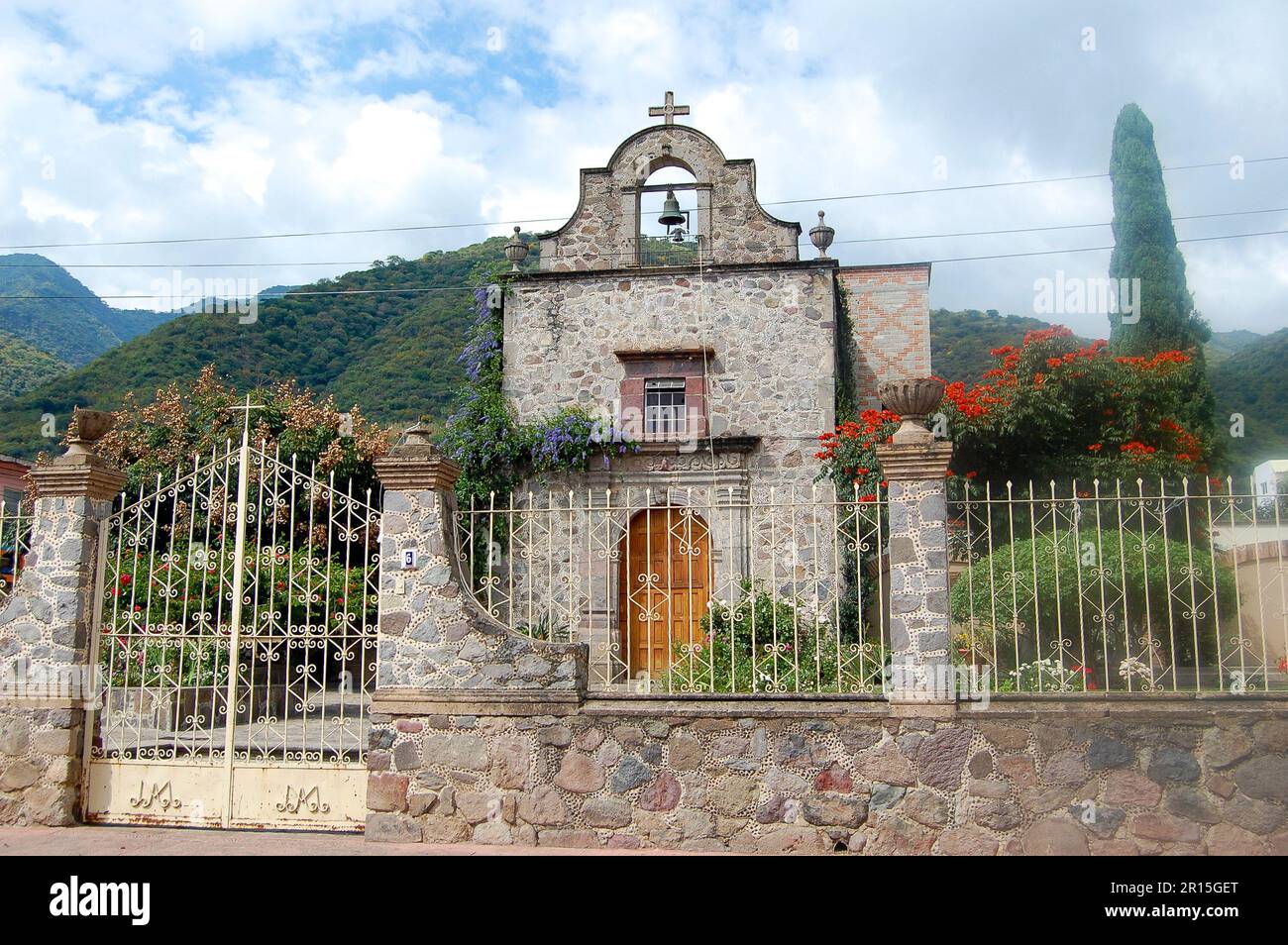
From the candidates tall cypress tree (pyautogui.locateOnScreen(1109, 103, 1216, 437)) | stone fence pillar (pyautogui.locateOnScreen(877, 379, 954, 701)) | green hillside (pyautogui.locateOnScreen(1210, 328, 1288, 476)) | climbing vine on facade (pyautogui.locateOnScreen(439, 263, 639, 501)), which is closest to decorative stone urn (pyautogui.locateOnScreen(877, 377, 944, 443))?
stone fence pillar (pyautogui.locateOnScreen(877, 379, 954, 701))

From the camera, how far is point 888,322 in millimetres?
19812

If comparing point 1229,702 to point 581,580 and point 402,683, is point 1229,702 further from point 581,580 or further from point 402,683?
point 581,580

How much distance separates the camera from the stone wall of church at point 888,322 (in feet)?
63.7

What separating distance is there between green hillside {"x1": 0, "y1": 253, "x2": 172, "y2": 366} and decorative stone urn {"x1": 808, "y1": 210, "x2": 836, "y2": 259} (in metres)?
28.7

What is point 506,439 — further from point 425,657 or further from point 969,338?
point 969,338

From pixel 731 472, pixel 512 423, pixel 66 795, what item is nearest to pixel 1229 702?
pixel 66 795

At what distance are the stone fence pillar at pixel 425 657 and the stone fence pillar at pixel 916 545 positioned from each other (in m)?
2.04

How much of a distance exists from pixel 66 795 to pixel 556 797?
3.50 metres

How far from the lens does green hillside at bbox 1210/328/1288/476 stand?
930 inches

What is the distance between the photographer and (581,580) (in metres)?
15.2

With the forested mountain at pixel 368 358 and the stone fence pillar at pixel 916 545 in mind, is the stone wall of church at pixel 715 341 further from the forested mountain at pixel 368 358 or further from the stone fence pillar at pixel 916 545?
the stone fence pillar at pixel 916 545

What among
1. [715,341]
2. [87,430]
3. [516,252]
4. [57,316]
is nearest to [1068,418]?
[715,341]

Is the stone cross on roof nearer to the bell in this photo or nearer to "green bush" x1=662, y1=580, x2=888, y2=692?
the bell

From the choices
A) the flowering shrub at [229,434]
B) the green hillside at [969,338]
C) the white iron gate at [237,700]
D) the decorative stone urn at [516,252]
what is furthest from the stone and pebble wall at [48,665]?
the green hillside at [969,338]
